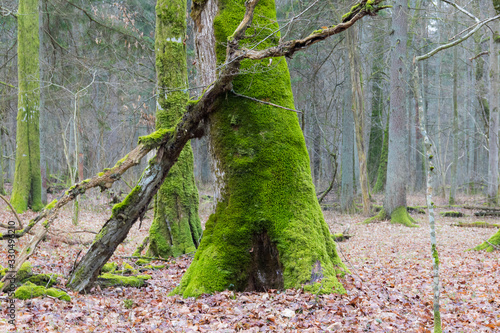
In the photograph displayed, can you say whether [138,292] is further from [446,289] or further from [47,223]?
[446,289]

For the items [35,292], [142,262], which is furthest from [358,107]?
[35,292]

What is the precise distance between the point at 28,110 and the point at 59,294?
9697 millimetres

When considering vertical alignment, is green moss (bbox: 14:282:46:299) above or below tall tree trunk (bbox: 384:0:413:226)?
below

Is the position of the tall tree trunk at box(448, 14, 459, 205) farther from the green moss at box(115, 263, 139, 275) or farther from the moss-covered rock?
the moss-covered rock

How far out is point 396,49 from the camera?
12586 mm

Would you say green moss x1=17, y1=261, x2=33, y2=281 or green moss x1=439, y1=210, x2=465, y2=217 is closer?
green moss x1=17, y1=261, x2=33, y2=281

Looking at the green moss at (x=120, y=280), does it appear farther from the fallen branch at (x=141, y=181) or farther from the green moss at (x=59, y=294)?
the green moss at (x=59, y=294)

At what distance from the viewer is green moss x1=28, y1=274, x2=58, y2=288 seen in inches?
184

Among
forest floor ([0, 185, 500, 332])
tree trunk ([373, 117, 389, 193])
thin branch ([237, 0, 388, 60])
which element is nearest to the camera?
forest floor ([0, 185, 500, 332])

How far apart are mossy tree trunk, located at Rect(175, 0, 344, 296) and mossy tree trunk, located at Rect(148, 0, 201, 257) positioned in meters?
2.52

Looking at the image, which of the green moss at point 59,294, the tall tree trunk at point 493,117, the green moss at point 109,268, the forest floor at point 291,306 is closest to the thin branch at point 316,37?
the forest floor at point 291,306

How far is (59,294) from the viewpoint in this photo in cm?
434

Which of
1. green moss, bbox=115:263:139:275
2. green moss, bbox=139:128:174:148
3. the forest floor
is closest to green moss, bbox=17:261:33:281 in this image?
the forest floor

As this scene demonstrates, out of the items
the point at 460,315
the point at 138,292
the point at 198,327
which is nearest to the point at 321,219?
the point at 460,315
